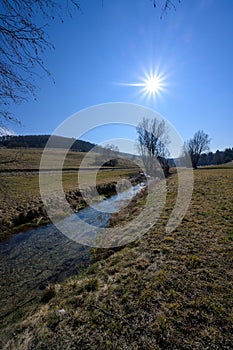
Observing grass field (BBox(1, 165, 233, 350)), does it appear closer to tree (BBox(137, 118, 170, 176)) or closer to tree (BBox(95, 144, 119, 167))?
tree (BBox(137, 118, 170, 176))

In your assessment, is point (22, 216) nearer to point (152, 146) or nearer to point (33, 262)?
point (33, 262)

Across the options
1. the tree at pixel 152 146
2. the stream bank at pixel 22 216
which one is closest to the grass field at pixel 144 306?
the stream bank at pixel 22 216

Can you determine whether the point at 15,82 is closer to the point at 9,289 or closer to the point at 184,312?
the point at 184,312

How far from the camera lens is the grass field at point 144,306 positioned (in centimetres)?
286

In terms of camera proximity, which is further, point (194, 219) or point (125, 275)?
point (194, 219)

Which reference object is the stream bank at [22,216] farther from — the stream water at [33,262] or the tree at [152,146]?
the tree at [152,146]

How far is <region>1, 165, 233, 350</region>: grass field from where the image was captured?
2855mm

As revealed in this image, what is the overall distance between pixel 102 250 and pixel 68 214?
674cm

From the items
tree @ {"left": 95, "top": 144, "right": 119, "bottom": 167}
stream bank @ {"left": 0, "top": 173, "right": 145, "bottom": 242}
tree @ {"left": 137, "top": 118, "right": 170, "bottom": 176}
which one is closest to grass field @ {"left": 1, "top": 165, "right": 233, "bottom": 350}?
stream bank @ {"left": 0, "top": 173, "right": 145, "bottom": 242}

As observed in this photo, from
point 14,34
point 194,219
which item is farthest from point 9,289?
point 194,219

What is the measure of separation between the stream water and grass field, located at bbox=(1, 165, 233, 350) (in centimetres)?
82

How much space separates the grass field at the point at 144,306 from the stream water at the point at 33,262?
82 cm

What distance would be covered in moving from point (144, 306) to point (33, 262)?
194 inches

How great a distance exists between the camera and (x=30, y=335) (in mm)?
3223
